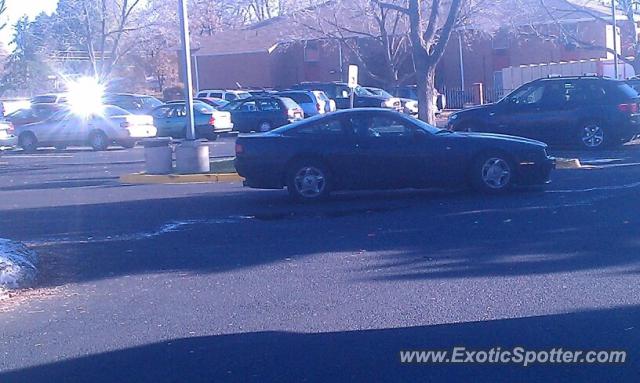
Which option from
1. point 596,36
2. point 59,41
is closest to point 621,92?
point 596,36

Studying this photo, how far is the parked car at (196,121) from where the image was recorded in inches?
1390

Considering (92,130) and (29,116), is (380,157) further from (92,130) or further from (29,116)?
(29,116)

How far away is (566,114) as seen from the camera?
23.4 m

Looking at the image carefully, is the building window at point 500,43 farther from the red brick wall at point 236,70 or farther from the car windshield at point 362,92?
the red brick wall at point 236,70

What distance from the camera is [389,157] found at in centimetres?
1553

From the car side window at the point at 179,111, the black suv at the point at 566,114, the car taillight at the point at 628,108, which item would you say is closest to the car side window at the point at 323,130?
the black suv at the point at 566,114

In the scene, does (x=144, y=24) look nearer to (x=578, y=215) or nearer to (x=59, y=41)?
(x=59, y=41)

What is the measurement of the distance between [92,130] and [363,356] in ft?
91.2

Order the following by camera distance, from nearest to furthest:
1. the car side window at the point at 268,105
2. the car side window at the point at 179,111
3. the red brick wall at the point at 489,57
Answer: the car side window at the point at 179,111
the car side window at the point at 268,105
the red brick wall at the point at 489,57

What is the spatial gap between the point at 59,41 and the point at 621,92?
Result: 182 ft

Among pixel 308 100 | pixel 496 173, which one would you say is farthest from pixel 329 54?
pixel 496 173

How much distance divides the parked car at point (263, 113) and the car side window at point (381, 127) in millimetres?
20824

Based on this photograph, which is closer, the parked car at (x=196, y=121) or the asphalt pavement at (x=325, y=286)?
the asphalt pavement at (x=325, y=286)

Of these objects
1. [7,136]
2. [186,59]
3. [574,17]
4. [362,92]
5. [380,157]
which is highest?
[574,17]
